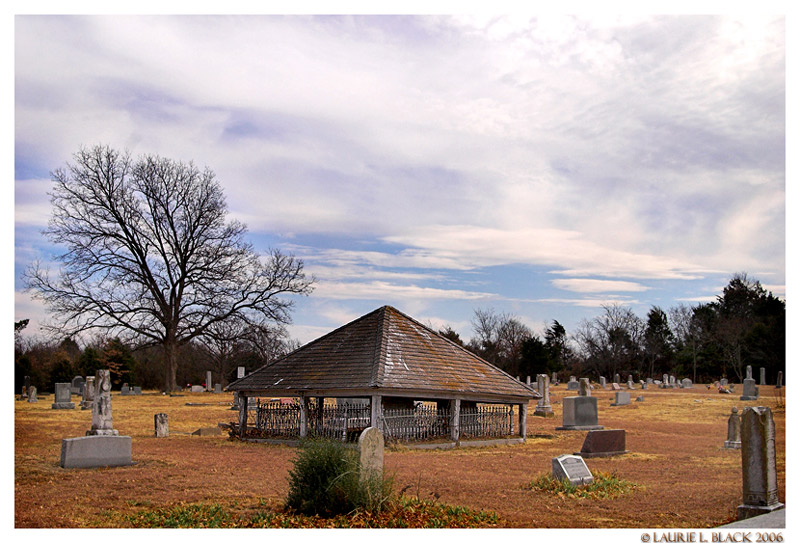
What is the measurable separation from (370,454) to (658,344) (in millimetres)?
66073

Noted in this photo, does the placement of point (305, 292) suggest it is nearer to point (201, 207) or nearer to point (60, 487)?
point (201, 207)

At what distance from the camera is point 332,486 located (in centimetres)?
914

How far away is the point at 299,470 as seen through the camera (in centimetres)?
956

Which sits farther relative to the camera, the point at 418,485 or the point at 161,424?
the point at 161,424

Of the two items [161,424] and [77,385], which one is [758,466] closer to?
[161,424]

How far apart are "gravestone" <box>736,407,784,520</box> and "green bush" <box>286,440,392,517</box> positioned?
482 centimetres

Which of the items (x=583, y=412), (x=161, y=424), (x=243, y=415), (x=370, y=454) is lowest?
(x=161, y=424)

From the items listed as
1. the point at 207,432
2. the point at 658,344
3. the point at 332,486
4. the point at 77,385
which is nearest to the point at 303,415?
the point at 207,432

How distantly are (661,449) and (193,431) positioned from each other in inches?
631

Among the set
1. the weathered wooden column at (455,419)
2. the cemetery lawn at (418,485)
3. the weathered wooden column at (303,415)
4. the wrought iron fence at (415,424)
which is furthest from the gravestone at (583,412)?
the weathered wooden column at (303,415)

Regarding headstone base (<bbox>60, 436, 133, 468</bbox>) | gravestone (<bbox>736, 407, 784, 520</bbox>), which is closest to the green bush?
gravestone (<bbox>736, 407, 784, 520</bbox>)

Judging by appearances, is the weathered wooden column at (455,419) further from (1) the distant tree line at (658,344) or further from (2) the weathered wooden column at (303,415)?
(1) the distant tree line at (658,344)
